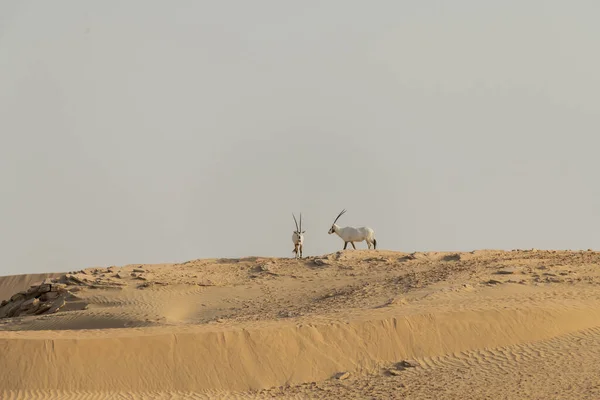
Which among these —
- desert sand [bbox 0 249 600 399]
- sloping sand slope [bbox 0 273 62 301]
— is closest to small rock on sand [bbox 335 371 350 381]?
desert sand [bbox 0 249 600 399]

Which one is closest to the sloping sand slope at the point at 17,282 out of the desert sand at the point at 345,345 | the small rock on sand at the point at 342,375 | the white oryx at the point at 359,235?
the white oryx at the point at 359,235

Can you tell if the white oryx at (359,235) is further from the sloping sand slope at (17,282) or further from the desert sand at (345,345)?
the sloping sand slope at (17,282)

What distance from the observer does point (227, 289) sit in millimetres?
24156

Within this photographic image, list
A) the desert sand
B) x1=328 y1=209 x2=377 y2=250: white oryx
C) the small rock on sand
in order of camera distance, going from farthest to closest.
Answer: x1=328 y1=209 x2=377 y2=250: white oryx, the small rock on sand, the desert sand

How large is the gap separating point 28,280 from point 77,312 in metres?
22.0

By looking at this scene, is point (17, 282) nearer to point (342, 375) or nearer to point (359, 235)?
point (359, 235)

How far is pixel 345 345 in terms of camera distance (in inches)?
677

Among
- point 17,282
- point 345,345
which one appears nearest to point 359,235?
point 345,345

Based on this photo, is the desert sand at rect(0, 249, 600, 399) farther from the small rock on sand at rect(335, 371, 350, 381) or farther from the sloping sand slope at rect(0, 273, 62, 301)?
the sloping sand slope at rect(0, 273, 62, 301)

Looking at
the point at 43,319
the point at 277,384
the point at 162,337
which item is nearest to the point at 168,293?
the point at 43,319

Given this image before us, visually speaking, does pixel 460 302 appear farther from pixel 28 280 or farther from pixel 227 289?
pixel 28 280

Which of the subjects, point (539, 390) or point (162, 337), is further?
point (162, 337)

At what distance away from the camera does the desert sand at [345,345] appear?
15.7 m

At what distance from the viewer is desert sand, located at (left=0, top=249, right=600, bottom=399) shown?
51.5 ft
